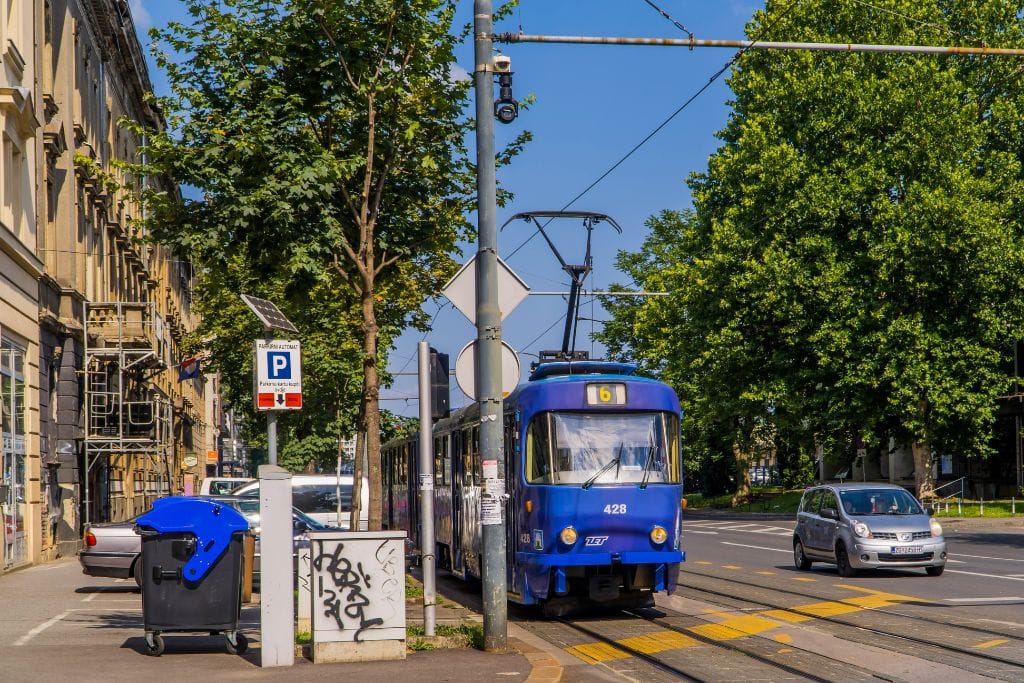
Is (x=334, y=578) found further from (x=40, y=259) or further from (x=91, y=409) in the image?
(x=91, y=409)

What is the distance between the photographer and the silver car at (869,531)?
2122 cm

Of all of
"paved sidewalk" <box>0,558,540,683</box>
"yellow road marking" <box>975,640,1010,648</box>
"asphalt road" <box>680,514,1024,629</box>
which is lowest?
"asphalt road" <box>680,514,1024,629</box>

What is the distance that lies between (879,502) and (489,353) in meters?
11.7

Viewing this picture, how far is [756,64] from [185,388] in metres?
38.8

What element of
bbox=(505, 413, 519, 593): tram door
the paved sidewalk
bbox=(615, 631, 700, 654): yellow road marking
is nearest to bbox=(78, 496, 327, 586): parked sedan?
the paved sidewalk

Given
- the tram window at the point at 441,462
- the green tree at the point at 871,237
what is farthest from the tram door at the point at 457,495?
the green tree at the point at 871,237

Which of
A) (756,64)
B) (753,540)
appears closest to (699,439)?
(756,64)

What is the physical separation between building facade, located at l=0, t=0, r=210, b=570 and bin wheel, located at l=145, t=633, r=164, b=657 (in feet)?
19.7

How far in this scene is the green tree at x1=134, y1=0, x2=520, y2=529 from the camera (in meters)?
16.2

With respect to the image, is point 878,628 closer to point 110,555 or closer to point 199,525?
point 199,525

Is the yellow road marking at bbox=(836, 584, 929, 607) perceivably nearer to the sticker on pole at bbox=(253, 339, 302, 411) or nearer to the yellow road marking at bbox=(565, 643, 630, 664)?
the yellow road marking at bbox=(565, 643, 630, 664)

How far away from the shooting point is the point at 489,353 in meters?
12.5

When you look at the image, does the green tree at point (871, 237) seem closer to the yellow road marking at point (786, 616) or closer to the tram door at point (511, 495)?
the tram door at point (511, 495)

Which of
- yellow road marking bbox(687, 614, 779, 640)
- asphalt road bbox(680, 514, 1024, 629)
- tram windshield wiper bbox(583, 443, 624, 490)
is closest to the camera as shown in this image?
yellow road marking bbox(687, 614, 779, 640)
